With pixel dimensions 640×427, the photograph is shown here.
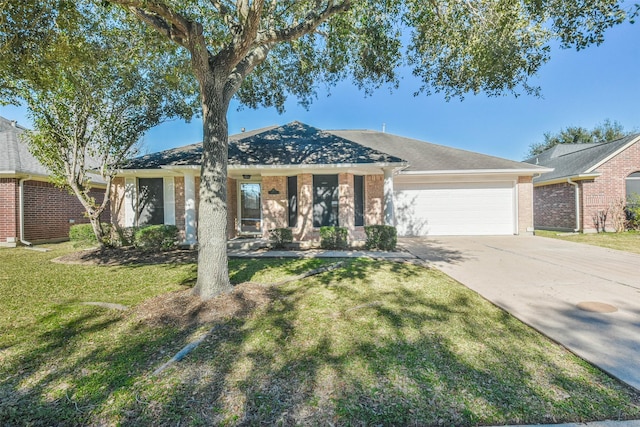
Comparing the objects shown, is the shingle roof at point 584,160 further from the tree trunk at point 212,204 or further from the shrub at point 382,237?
the tree trunk at point 212,204

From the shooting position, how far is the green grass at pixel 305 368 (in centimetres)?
221

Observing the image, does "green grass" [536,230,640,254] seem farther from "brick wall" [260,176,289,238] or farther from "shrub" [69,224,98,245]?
"shrub" [69,224,98,245]

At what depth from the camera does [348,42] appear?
7105 mm

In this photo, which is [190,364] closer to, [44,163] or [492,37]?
[492,37]

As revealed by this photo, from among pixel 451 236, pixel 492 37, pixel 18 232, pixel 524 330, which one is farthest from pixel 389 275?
Answer: pixel 18 232

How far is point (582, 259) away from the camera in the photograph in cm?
786

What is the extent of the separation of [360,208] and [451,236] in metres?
5.33

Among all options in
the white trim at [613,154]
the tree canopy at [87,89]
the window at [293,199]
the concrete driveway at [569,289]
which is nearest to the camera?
the concrete driveway at [569,289]

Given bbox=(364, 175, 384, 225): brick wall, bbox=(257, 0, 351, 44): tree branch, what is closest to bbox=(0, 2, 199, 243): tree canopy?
bbox=(257, 0, 351, 44): tree branch

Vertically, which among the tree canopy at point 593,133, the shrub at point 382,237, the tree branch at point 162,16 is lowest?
the shrub at point 382,237

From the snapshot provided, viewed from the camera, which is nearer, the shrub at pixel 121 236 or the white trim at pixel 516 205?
the shrub at pixel 121 236

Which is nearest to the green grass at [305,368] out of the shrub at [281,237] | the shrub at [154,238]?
the shrub at [154,238]

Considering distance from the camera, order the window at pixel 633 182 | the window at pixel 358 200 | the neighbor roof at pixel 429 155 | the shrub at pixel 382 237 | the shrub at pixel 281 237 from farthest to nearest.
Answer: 1. the window at pixel 633 182
2. the neighbor roof at pixel 429 155
3. the window at pixel 358 200
4. the shrub at pixel 281 237
5. the shrub at pixel 382 237

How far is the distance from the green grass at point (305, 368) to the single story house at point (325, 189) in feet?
19.1
